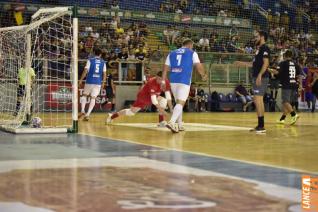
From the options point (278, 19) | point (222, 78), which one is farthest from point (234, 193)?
point (278, 19)

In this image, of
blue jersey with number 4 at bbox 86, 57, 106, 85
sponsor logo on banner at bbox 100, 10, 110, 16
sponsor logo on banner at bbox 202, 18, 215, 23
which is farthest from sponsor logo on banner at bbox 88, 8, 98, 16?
blue jersey with number 4 at bbox 86, 57, 106, 85

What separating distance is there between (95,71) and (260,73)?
6080mm

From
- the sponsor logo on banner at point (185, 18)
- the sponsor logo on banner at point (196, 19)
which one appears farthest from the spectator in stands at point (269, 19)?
the sponsor logo on banner at point (185, 18)

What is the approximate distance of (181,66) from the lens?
1125cm

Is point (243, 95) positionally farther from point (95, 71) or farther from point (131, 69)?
point (95, 71)

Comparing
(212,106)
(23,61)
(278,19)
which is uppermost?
(278,19)

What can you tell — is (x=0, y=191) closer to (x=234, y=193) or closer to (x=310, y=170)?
(x=234, y=193)

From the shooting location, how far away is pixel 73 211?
394cm

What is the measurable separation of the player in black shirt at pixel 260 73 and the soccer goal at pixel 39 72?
3882 millimetres

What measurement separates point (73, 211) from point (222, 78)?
2422 centimetres

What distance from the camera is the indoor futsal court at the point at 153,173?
4305 millimetres

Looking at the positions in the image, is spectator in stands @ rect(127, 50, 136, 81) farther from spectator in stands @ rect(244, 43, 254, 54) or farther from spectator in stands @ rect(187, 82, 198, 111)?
spectator in stands @ rect(244, 43, 254, 54)

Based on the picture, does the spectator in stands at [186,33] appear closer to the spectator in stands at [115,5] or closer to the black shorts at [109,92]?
Answer: the spectator in stands at [115,5]

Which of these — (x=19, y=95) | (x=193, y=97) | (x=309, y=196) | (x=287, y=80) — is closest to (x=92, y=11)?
→ (x=193, y=97)
